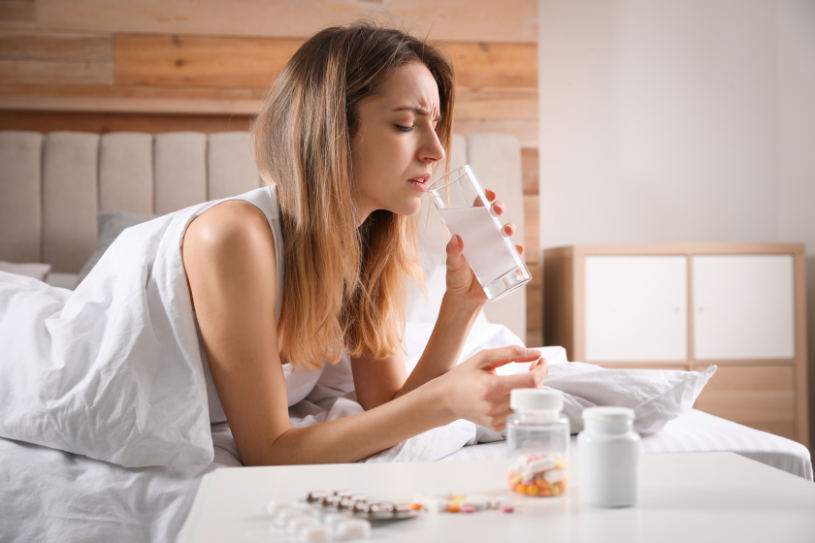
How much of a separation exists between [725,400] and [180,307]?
2.29m

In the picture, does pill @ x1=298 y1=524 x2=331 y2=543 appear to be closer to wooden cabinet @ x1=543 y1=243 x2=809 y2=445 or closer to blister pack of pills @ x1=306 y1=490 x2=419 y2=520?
blister pack of pills @ x1=306 y1=490 x2=419 y2=520

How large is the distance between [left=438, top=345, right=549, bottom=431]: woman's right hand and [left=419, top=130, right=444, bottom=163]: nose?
17.9 inches

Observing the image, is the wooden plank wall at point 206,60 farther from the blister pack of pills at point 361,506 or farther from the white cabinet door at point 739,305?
the blister pack of pills at point 361,506

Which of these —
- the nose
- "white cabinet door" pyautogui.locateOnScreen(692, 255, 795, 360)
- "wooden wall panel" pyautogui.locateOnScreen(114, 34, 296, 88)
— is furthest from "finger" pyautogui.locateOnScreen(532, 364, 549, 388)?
"wooden wall panel" pyautogui.locateOnScreen(114, 34, 296, 88)

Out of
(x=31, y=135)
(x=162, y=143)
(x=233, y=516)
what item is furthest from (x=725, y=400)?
(x=31, y=135)

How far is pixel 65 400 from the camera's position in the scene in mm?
1054

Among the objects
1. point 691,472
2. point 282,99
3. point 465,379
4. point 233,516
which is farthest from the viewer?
point 282,99

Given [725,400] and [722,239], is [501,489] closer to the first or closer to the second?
[725,400]

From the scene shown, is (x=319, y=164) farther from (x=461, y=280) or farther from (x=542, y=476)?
(x=542, y=476)

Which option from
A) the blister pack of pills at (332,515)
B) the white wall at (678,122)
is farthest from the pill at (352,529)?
the white wall at (678,122)

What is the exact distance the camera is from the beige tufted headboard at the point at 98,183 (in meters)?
2.68

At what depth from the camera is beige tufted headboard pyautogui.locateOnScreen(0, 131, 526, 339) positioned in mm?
2684

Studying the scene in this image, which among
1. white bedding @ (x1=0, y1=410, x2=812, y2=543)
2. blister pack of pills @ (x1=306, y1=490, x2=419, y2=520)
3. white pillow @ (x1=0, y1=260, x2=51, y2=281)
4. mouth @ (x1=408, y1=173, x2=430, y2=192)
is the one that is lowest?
white bedding @ (x1=0, y1=410, x2=812, y2=543)

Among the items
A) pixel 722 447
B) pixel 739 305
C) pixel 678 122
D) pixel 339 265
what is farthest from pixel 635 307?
pixel 339 265
